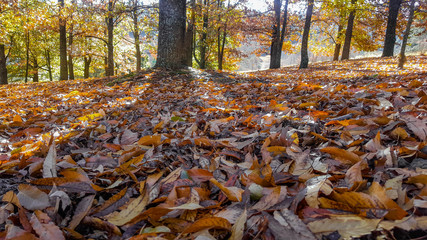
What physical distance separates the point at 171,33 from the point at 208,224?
17.5 feet

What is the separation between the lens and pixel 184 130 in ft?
6.47

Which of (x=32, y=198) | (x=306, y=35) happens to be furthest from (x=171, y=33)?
(x=306, y=35)

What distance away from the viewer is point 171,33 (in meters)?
5.49

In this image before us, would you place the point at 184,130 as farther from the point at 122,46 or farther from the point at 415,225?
the point at 122,46

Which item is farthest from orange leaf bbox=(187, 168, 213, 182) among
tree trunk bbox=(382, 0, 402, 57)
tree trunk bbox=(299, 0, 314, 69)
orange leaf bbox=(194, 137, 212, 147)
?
tree trunk bbox=(382, 0, 402, 57)

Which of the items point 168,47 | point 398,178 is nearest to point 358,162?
point 398,178

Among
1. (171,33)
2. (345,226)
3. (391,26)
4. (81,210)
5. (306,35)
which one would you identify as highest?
(391,26)

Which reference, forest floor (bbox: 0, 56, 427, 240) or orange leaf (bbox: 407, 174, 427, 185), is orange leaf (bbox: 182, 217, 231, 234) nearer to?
forest floor (bbox: 0, 56, 427, 240)

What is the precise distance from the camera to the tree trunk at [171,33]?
17.7ft

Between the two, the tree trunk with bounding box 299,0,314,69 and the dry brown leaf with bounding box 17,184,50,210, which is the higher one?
the tree trunk with bounding box 299,0,314,69

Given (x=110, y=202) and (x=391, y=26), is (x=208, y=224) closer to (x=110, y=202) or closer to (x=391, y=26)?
(x=110, y=202)

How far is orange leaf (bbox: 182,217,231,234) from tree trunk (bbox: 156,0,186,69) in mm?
5300

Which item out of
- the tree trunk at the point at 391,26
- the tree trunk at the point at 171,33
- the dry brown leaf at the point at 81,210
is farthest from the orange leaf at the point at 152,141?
the tree trunk at the point at 391,26

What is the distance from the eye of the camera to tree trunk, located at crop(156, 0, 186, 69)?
540 cm
